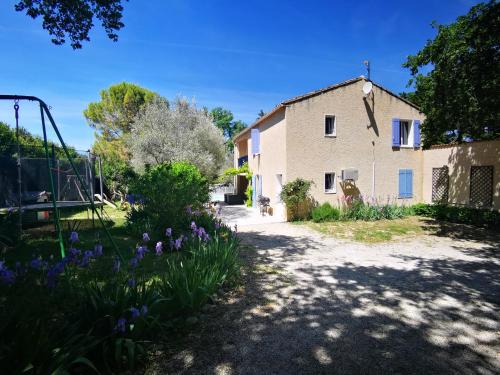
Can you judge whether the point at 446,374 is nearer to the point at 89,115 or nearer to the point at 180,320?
the point at 180,320

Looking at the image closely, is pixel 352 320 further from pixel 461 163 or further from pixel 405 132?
pixel 405 132

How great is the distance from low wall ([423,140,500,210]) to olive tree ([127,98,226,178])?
1455 centimetres

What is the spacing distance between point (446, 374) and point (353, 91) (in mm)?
14500

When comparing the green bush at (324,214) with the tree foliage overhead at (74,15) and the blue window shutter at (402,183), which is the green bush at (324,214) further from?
the tree foliage overhead at (74,15)

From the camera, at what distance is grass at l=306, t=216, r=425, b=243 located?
10.6 meters

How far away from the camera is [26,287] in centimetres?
377

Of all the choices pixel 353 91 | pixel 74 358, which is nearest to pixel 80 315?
pixel 74 358

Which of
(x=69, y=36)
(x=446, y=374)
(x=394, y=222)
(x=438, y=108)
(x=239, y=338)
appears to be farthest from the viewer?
(x=394, y=222)

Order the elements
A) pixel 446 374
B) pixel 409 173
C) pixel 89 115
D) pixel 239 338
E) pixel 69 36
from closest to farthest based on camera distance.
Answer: pixel 446 374 → pixel 239 338 → pixel 69 36 → pixel 409 173 → pixel 89 115

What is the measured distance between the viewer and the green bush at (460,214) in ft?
39.4

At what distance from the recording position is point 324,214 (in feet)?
45.4

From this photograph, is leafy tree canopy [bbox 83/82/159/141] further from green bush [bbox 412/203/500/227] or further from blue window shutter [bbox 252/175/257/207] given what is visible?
green bush [bbox 412/203/500/227]

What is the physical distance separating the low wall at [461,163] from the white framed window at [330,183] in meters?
5.87

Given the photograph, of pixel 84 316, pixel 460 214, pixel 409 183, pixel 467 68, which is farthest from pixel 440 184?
pixel 84 316
